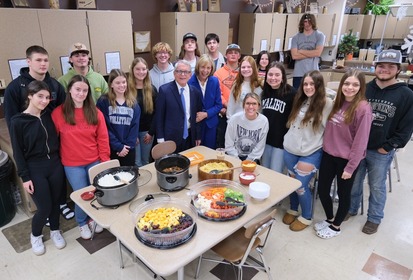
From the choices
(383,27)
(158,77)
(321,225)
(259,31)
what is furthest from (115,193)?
(383,27)

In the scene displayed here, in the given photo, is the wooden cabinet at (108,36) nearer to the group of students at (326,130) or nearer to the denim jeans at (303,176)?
the group of students at (326,130)

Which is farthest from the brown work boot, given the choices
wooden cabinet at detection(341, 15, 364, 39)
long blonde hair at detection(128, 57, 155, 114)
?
wooden cabinet at detection(341, 15, 364, 39)

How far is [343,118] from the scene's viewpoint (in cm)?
229

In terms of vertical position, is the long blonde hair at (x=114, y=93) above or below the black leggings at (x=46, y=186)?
above

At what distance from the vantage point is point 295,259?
2402 mm

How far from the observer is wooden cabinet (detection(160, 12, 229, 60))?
402 centimetres

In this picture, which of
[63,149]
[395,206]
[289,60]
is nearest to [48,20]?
[63,149]

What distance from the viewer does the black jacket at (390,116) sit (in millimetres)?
2314

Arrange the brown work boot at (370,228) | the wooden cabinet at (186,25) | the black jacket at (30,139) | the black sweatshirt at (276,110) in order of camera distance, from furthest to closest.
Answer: the wooden cabinet at (186,25), the brown work boot at (370,228), the black sweatshirt at (276,110), the black jacket at (30,139)

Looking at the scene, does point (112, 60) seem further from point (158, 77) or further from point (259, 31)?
point (259, 31)

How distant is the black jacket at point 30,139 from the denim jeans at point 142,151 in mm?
912

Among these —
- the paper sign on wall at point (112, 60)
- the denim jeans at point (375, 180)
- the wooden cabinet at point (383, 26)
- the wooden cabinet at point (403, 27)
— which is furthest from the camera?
the wooden cabinet at point (383, 26)

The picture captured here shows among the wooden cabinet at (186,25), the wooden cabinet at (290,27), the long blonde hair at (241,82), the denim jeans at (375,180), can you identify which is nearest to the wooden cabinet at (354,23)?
the wooden cabinet at (290,27)

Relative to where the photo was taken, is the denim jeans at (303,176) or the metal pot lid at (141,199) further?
the denim jeans at (303,176)
